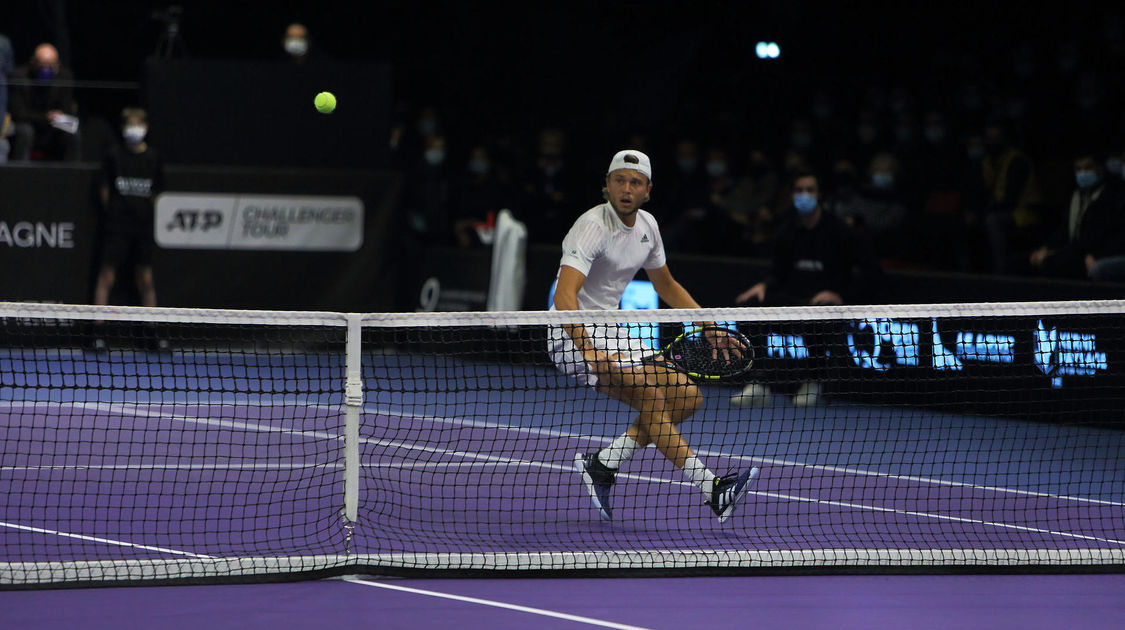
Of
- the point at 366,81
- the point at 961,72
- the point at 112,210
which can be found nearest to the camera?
the point at 112,210

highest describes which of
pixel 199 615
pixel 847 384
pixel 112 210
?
pixel 112 210

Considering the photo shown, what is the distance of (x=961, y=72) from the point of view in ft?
52.5

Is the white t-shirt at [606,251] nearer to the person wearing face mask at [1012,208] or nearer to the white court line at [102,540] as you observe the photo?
the white court line at [102,540]

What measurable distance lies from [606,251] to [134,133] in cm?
768

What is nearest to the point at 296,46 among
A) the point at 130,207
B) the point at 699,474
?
the point at 130,207

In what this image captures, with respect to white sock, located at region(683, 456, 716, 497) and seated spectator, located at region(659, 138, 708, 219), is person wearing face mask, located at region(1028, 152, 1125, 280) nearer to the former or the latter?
seated spectator, located at region(659, 138, 708, 219)

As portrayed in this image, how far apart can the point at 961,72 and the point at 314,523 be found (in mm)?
11154

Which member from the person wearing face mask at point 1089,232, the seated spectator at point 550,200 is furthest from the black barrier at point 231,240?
the person wearing face mask at point 1089,232

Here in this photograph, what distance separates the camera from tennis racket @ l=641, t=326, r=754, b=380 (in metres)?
6.70

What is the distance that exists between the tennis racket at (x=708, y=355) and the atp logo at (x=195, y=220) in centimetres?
820

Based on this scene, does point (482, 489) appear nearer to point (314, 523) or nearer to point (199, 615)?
point (314, 523)

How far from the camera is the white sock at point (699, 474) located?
672 centimetres

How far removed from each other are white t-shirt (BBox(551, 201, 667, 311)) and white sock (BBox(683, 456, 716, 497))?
78 cm

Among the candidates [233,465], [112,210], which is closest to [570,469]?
[233,465]
